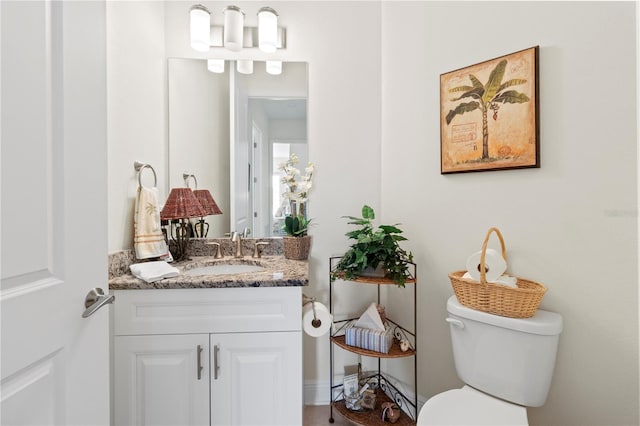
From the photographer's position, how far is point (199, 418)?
1200 mm

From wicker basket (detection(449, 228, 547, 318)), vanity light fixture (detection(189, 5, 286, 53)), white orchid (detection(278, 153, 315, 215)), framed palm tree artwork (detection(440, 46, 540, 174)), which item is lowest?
wicker basket (detection(449, 228, 547, 318))

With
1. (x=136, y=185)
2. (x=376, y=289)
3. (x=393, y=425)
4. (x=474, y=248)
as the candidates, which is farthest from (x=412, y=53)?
(x=393, y=425)

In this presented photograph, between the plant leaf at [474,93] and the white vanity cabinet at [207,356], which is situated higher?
the plant leaf at [474,93]

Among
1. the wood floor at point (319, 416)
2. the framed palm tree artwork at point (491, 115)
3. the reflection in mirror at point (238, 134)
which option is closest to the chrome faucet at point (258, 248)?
the reflection in mirror at point (238, 134)

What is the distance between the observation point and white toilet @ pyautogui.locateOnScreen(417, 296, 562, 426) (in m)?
1.09

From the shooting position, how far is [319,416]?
5.64ft

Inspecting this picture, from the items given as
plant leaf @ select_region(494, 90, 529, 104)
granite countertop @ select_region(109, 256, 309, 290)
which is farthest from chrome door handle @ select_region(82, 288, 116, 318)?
plant leaf @ select_region(494, 90, 529, 104)

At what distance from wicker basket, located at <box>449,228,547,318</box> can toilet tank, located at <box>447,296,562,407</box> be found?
3cm

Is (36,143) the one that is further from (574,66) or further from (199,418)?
(574,66)

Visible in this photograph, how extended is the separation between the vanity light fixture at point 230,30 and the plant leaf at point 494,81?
114 cm

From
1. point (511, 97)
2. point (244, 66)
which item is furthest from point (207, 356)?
point (511, 97)

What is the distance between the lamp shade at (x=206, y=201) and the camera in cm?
172

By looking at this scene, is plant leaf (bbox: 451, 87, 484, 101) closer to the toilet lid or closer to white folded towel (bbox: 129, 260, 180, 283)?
the toilet lid

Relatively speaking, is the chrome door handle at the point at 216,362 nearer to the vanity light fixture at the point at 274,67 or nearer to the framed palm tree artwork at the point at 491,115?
the framed palm tree artwork at the point at 491,115
